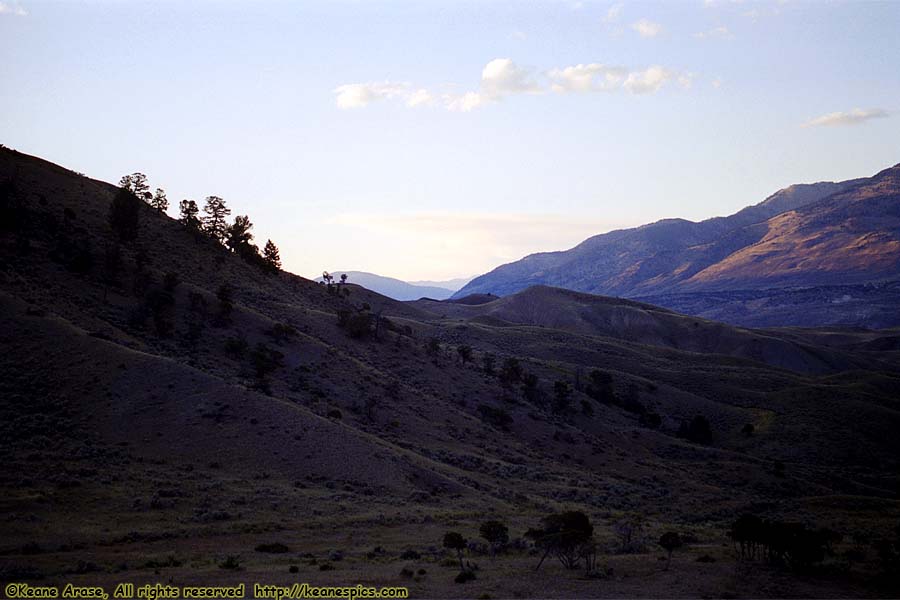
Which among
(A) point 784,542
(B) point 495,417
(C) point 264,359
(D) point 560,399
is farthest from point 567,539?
(D) point 560,399

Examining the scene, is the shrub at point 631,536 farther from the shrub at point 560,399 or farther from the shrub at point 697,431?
the shrub at point 697,431

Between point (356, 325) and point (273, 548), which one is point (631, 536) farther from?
point (356, 325)

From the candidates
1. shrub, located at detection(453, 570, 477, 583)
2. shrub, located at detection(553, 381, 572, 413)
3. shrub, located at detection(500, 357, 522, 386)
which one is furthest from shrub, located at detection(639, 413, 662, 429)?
shrub, located at detection(453, 570, 477, 583)

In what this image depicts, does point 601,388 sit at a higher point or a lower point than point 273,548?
lower

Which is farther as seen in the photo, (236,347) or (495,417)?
(495,417)

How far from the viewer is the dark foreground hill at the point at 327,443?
76.7ft

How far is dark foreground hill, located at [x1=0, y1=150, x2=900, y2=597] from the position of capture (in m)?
23.4

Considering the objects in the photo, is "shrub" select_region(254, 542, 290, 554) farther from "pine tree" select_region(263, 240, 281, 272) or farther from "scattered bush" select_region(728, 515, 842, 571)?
"pine tree" select_region(263, 240, 281, 272)

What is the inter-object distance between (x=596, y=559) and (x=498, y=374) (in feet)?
162

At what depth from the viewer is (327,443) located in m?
38.7

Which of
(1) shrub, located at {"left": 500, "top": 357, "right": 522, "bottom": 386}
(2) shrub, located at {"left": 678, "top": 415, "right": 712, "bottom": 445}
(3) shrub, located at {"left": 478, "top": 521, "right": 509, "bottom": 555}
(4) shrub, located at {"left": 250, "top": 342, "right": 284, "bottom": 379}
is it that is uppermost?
(4) shrub, located at {"left": 250, "top": 342, "right": 284, "bottom": 379}

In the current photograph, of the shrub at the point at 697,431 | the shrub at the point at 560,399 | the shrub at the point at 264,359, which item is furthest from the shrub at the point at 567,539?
the shrub at the point at 697,431

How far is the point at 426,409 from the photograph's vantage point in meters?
55.2

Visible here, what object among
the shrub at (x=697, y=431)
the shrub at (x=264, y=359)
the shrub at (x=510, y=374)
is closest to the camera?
the shrub at (x=264, y=359)
